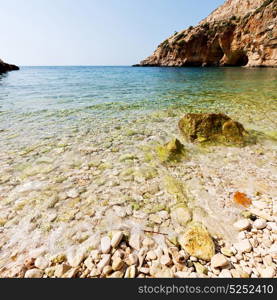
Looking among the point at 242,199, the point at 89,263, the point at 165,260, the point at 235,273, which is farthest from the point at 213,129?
the point at 89,263

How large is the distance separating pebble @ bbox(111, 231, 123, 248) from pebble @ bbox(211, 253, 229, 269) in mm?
1408

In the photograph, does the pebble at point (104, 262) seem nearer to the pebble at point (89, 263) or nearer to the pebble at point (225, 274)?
the pebble at point (89, 263)

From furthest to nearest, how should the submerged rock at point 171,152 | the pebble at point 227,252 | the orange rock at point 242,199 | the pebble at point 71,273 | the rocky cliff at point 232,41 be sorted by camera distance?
the rocky cliff at point 232,41 → the submerged rock at point 171,152 → the orange rock at point 242,199 → the pebble at point 227,252 → the pebble at point 71,273

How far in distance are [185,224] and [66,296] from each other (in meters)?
2.07

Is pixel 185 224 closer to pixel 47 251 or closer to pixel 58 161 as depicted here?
pixel 47 251

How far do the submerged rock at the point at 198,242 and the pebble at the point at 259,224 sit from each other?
92 centimetres

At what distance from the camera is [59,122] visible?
8.59 m

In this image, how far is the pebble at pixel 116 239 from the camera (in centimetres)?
270

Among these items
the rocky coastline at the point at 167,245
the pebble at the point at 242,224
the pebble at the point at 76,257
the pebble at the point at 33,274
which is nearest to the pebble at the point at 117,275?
the rocky coastline at the point at 167,245

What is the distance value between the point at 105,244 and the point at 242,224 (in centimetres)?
237

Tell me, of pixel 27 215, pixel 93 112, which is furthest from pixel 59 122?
pixel 27 215

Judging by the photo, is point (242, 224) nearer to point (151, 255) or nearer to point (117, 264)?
point (151, 255)

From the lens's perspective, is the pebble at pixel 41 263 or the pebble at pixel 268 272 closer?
the pebble at pixel 268 272

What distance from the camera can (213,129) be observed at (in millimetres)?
6473
